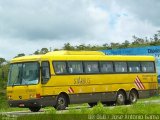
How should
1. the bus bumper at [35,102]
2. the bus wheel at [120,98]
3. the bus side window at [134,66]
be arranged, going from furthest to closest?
the bus side window at [134,66] → the bus wheel at [120,98] → the bus bumper at [35,102]

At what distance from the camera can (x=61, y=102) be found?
27.4 metres

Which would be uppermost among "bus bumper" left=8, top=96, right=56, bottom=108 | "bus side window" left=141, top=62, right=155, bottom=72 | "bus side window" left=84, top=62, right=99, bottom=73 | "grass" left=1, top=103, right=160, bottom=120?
"bus side window" left=141, top=62, right=155, bottom=72

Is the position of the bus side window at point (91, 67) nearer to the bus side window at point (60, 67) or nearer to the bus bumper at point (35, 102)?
the bus side window at point (60, 67)

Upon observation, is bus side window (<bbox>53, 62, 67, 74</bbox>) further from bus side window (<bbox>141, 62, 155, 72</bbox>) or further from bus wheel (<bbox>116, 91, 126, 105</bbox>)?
bus side window (<bbox>141, 62, 155, 72</bbox>)

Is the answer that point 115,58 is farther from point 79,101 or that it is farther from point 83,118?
point 83,118

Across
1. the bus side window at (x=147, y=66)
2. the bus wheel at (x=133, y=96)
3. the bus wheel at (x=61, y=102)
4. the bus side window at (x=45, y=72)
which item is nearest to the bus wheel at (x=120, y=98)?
the bus wheel at (x=133, y=96)

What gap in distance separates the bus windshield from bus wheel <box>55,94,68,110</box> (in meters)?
Result: 1.85

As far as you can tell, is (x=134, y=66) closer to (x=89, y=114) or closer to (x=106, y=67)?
(x=106, y=67)

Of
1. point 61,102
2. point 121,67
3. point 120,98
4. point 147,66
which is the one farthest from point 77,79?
point 147,66

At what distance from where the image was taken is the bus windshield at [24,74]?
2617 cm

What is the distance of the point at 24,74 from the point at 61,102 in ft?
8.14

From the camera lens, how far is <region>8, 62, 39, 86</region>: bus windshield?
85.9ft

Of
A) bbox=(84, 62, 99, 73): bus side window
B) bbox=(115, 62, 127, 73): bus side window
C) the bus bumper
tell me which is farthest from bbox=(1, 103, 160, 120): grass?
bbox=(115, 62, 127, 73): bus side window

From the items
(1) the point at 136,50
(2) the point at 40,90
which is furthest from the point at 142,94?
(1) the point at 136,50
